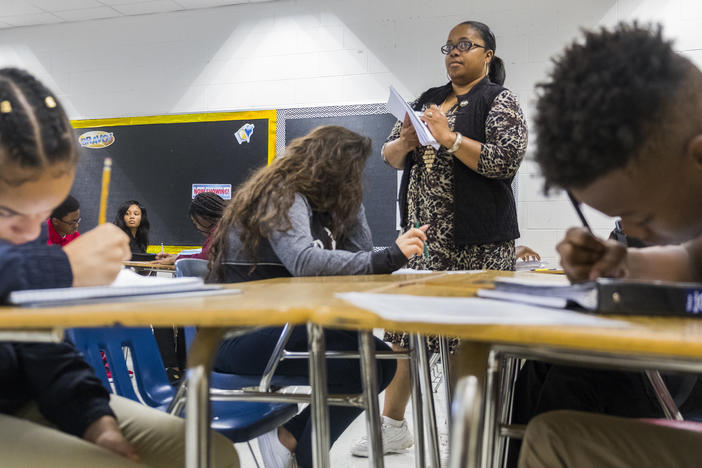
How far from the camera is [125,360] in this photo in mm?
1306

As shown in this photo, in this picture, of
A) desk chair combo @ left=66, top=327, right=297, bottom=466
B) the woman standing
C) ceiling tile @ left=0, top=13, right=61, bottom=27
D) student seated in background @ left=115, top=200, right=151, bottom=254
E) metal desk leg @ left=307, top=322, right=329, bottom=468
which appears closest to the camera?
metal desk leg @ left=307, top=322, right=329, bottom=468

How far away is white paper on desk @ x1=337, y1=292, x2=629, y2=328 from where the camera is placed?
499mm

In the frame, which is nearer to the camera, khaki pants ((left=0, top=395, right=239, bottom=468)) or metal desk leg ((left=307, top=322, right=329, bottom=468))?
khaki pants ((left=0, top=395, right=239, bottom=468))

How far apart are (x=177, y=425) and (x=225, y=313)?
0.43 metres

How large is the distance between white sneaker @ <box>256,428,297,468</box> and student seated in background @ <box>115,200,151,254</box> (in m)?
3.35

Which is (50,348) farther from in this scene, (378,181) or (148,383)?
(378,181)

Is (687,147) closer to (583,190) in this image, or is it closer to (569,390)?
(583,190)

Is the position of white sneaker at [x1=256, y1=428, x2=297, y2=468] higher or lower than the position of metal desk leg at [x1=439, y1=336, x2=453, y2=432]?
lower

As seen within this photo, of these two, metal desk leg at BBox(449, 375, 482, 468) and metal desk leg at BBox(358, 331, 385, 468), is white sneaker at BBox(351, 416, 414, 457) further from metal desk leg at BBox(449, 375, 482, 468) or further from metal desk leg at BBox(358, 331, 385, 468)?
metal desk leg at BBox(449, 375, 482, 468)

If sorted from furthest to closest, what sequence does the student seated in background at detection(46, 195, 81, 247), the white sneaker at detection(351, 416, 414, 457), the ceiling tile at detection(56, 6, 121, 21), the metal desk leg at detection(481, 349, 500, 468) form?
the ceiling tile at detection(56, 6, 121, 21) → the student seated in background at detection(46, 195, 81, 247) → the white sneaker at detection(351, 416, 414, 457) → the metal desk leg at detection(481, 349, 500, 468)

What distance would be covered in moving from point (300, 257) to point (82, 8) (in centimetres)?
439

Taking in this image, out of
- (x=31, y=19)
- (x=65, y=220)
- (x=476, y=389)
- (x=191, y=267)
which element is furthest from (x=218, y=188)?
(x=476, y=389)

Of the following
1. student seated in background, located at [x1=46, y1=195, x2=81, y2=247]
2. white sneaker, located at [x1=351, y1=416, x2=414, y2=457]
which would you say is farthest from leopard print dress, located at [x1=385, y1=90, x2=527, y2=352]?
student seated in background, located at [x1=46, y1=195, x2=81, y2=247]

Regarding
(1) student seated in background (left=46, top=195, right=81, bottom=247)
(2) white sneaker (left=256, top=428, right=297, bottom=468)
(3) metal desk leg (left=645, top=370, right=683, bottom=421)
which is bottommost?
(2) white sneaker (left=256, top=428, right=297, bottom=468)
